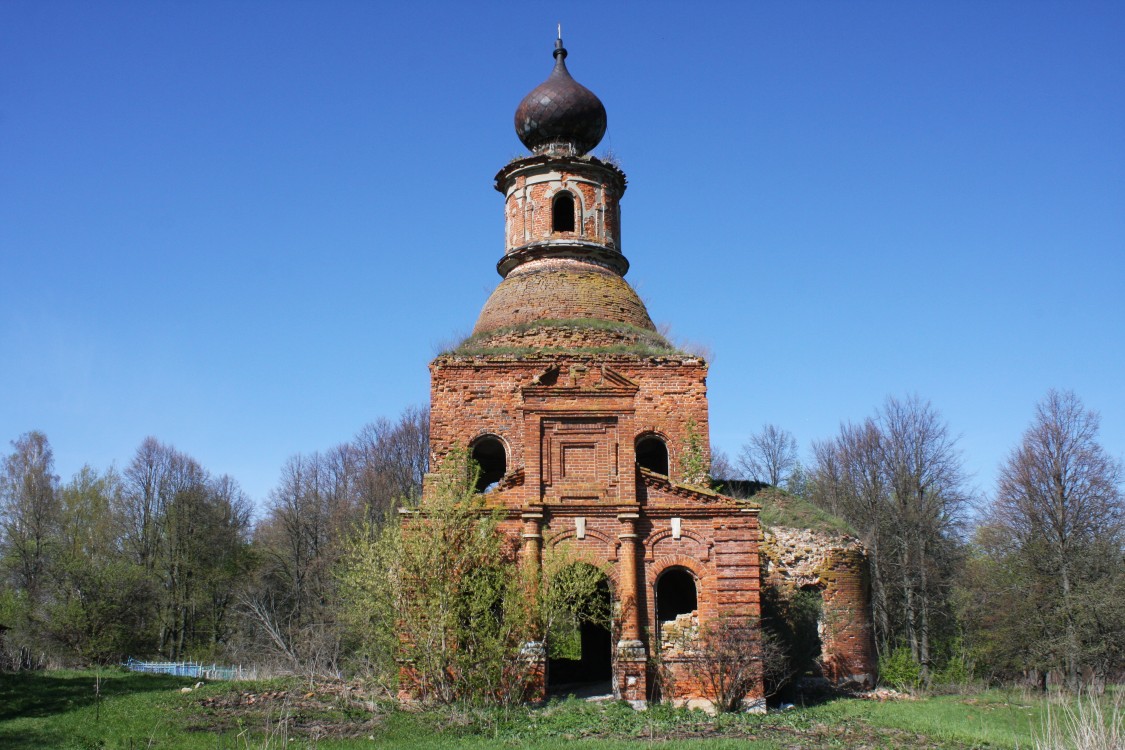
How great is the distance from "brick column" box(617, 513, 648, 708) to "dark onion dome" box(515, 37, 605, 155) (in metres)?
10.3

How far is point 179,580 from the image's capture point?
33.4 metres

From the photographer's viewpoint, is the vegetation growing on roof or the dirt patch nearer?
the dirt patch

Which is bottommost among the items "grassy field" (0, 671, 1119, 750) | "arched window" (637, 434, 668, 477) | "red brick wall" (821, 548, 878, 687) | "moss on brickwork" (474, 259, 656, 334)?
"grassy field" (0, 671, 1119, 750)

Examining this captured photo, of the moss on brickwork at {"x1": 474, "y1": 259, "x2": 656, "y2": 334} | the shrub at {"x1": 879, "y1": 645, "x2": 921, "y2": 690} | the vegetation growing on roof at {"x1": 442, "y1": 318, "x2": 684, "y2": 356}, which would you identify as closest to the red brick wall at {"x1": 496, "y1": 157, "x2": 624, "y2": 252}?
the moss on brickwork at {"x1": 474, "y1": 259, "x2": 656, "y2": 334}

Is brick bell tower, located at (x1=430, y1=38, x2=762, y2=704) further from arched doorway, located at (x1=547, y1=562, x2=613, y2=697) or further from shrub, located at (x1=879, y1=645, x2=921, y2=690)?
shrub, located at (x1=879, y1=645, x2=921, y2=690)

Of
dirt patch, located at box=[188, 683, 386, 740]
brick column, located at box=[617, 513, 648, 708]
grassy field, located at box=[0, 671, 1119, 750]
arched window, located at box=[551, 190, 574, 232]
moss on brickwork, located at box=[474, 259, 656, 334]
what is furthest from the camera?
arched window, located at box=[551, 190, 574, 232]

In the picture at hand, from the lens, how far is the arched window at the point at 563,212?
21609 mm

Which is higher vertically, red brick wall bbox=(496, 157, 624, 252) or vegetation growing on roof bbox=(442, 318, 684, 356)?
red brick wall bbox=(496, 157, 624, 252)

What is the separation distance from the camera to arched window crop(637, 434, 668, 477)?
19.0 metres

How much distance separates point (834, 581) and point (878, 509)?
1283 centimetres

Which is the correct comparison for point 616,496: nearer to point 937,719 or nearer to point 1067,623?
point 937,719

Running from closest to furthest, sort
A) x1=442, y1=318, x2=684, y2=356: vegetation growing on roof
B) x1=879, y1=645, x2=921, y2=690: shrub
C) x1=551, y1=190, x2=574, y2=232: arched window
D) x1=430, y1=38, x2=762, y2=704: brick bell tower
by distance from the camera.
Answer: x1=430, y1=38, x2=762, y2=704: brick bell tower, x1=442, y1=318, x2=684, y2=356: vegetation growing on roof, x1=551, y1=190, x2=574, y2=232: arched window, x1=879, y1=645, x2=921, y2=690: shrub

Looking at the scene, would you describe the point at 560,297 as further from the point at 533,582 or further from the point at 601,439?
the point at 533,582

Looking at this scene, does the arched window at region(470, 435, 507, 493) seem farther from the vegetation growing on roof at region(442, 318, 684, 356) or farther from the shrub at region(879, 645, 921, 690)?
the shrub at region(879, 645, 921, 690)
